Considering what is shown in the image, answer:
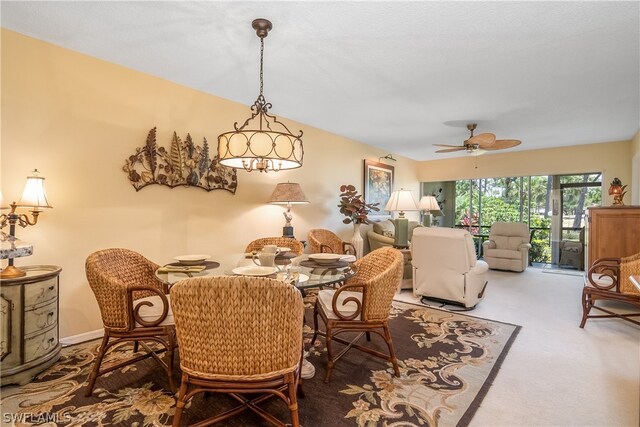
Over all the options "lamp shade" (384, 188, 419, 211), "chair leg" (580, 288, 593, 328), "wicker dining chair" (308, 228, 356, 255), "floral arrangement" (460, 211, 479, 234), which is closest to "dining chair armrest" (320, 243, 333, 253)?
"wicker dining chair" (308, 228, 356, 255)

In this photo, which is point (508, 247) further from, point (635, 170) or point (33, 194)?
point (33, 194)

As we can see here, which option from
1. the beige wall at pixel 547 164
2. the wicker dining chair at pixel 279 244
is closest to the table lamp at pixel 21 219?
the wicker dining chair at pixel 279 244

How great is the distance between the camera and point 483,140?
412 centimetres

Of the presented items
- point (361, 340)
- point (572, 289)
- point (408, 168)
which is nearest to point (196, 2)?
point (361, 340)

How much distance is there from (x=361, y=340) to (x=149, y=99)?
10.0 ft

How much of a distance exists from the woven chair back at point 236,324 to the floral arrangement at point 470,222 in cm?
749

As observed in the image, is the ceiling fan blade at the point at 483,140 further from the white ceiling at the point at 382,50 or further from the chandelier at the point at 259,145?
the chandelier at the point at 259,145

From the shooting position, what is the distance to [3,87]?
229 centimetres

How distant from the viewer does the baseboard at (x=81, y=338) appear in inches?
102

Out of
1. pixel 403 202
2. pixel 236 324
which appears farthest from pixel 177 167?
pixel 403 202

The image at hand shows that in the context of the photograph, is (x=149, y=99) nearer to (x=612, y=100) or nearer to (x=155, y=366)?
(x=155, y=366)

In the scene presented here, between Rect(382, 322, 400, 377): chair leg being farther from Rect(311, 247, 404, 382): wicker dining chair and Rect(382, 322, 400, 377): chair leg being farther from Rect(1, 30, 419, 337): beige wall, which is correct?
Rect(1, 30, 419, 337): beige wall

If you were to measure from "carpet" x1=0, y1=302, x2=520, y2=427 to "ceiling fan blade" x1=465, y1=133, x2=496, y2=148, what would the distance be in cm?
255

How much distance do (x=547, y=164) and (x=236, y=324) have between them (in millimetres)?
7076
